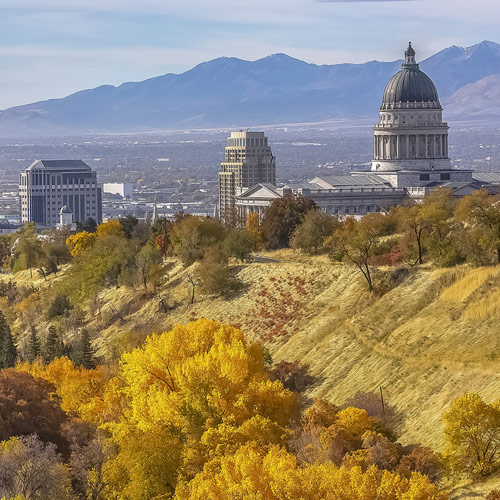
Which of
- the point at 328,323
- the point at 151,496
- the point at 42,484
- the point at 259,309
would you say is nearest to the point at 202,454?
the point at 151,496

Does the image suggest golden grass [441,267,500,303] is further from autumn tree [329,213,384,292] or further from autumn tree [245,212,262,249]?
autumn tree [245,212,262,249]

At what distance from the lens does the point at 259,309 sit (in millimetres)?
94938

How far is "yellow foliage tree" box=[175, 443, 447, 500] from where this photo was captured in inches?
2005

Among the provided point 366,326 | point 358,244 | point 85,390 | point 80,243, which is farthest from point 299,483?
point 80,243

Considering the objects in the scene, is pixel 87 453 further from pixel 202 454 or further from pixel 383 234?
pixel 383 234

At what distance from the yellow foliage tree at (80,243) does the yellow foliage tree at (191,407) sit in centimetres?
5446

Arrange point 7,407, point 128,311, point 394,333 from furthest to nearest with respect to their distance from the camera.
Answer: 1. point 128,311
2. point 394,333
3. point 7,407

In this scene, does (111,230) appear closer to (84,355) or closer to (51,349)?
(51,349)

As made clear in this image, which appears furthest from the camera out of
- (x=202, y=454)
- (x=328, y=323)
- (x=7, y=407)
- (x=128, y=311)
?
(x=128, y=311)

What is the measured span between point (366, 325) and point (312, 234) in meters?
26.4

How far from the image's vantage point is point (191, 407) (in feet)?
216

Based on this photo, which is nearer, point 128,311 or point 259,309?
point 259,309

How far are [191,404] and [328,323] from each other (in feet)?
68.0

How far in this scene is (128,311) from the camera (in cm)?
10762
